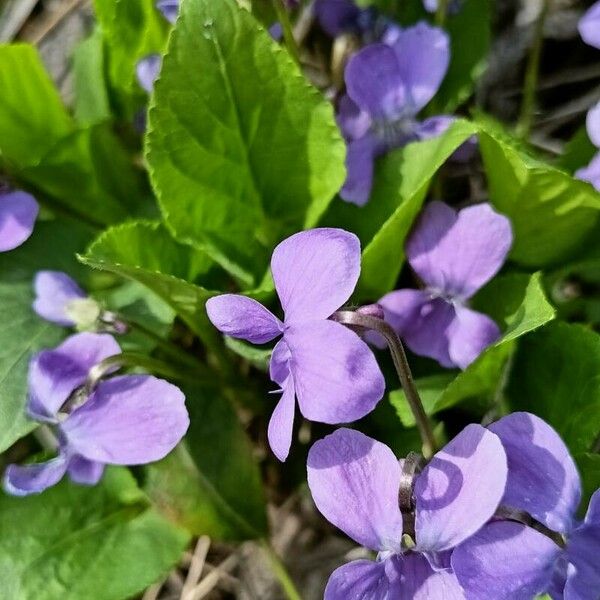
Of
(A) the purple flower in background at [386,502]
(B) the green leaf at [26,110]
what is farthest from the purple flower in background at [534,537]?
(B) the green leaf at [26,110]

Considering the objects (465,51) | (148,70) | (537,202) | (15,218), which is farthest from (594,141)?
(15,218)

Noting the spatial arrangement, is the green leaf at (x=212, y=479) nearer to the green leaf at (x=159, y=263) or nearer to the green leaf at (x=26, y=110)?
the green leaf at (x=159, y=263)

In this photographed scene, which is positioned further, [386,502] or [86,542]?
[86,542]

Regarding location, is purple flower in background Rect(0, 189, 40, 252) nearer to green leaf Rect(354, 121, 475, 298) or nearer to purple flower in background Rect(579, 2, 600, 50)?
green leaf Rect(354, 121, 475, 298)

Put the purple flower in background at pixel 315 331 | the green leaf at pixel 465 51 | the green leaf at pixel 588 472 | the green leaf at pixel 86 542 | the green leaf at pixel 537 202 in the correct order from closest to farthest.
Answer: the purple flower in background at pixel 315 331 < the green leaf at pixel 588 472 < the green leaf at pixel 537 202 < the green leaf at pixel 86 542 < the green leaf at pixel 465 51

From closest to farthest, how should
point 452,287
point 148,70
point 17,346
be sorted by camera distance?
point 452,287, point 17,346, point 148,70

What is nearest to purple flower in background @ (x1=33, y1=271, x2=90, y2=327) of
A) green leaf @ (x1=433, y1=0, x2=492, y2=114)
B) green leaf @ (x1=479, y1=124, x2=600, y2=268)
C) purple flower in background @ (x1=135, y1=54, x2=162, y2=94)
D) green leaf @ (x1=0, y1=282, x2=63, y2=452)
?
green leaf @ (x1=0, y1=282, x2=63, y2=452)

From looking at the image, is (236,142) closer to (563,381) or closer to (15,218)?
(15,218)
